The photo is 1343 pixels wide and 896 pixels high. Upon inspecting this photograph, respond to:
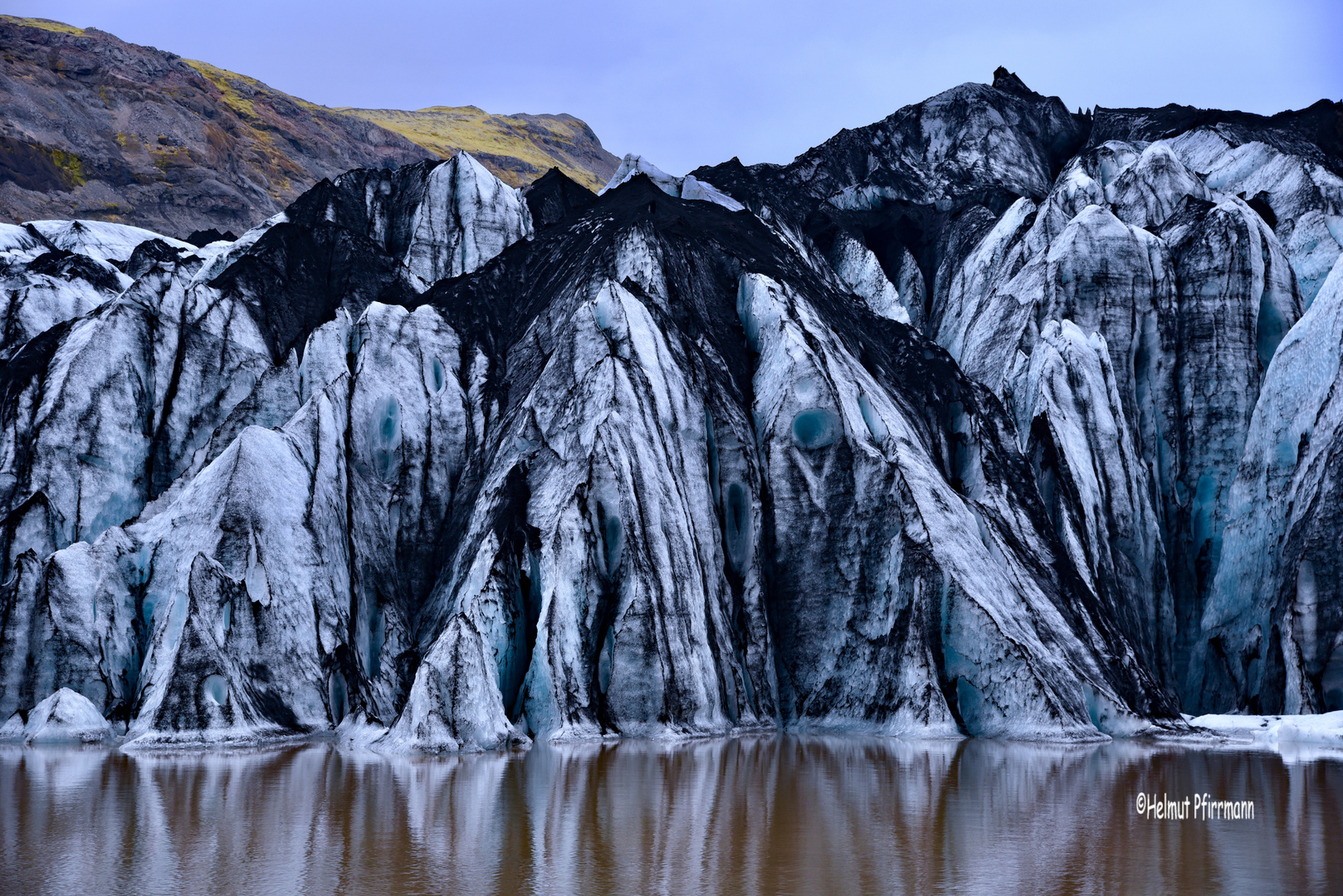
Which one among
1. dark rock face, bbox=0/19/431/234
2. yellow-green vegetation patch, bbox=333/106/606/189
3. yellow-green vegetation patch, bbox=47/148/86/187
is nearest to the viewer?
dark rock face, bbox=0/19/431/234

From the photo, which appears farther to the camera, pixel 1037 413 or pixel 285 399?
pixel 1037 413

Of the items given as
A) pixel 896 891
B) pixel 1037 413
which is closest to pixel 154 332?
pixel 1037 413

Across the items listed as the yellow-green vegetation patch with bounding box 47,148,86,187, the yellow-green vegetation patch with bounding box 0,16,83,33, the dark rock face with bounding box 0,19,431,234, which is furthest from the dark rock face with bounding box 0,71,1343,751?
the yellow-green vegetation patch with bounding box 0,16,83,33

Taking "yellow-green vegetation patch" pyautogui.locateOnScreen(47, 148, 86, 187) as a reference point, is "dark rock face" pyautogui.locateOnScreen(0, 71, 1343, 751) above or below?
below

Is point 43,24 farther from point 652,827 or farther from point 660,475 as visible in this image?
point 652,827

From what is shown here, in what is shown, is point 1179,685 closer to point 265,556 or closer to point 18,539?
Result: point 265,556

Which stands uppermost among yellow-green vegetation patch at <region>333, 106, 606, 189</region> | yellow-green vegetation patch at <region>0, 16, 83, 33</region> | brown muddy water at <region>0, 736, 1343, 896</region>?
yellow-green vegetation patch at <region>333, 106, 606, 189</region>

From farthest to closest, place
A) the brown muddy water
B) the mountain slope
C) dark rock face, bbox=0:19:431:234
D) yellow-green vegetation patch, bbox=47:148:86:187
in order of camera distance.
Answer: yellow-green vegetation patch, bbox=47:148:86:187 → the mountain slope → dark rock face, bbox=0:19:431:234 → the brown muddy water

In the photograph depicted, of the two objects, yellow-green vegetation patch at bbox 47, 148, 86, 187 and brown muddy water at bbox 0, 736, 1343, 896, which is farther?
yellow-green vegetation patch at bbox 47, 148, 86, 187

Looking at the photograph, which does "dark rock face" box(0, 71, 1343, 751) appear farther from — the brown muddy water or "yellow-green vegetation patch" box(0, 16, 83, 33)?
"yellow-green vegetation patch" box(0, 16, 83, 33)
